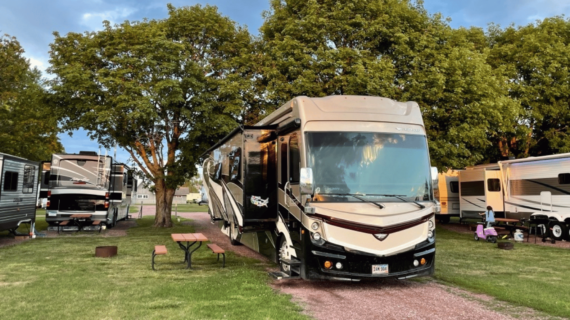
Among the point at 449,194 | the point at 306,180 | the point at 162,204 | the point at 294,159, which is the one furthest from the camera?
the point at 449,194

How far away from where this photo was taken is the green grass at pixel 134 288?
5.55m

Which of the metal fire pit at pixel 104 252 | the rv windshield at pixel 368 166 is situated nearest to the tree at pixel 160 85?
the metal fire pit at pixel 104 252

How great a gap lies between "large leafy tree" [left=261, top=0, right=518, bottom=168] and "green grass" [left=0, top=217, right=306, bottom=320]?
8.23 m

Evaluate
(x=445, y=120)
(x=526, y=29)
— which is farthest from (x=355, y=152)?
(x=526, y=29)

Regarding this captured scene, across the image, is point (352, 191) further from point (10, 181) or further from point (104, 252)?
point (10, 181)

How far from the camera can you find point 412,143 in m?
7.49

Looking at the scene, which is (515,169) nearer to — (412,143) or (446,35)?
(446,35)

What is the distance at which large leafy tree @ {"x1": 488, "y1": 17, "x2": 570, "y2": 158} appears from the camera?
66.2 feet

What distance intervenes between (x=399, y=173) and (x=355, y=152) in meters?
0.85

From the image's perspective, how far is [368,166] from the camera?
7.07m

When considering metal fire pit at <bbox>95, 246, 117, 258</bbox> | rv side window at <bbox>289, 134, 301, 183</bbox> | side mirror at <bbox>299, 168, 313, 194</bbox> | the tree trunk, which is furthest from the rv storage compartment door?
the tree trunk

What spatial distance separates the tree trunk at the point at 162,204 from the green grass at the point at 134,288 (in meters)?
→ 9.62

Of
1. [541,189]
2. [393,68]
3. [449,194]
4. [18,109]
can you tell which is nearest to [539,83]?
[541,189]

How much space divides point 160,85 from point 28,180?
5675mm
